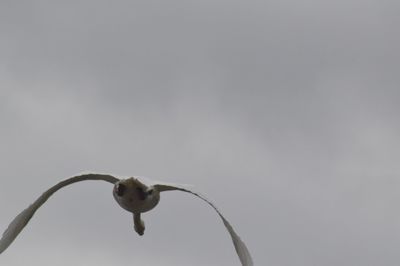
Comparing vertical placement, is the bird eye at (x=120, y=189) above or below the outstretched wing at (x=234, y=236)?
above

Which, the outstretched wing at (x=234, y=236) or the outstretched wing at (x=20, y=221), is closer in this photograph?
the outstretched wing at (x=234, y=236)

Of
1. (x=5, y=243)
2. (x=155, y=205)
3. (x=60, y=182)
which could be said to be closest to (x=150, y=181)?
(x=155, y=205)

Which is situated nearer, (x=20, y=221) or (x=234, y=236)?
(x=234, y=236)

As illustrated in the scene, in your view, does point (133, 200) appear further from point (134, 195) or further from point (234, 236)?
point (234, 236)

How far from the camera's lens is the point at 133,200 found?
45.4 meters

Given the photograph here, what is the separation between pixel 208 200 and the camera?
Answer: 152 ft

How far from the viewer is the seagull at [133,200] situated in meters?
45.0

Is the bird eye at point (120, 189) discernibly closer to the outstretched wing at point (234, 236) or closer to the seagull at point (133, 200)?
the seagull at point (133, 200)

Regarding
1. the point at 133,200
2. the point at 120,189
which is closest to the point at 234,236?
the point at 133,200

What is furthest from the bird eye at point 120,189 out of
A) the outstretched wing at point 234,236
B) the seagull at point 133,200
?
the outstretched wing at point 234,236

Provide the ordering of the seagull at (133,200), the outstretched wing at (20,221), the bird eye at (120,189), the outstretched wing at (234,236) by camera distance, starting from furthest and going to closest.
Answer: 1. the outstretched wing at (20,221)
2. the outstretched wing at (234,236)
3. the seagull at (133,200)
4. the bird eye at (120,189)

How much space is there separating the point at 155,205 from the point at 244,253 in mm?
4153

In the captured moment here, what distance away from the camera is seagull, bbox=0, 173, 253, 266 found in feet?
148

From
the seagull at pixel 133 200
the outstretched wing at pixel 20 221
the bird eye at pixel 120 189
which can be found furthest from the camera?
the outstretched wing at pixel 20 221
